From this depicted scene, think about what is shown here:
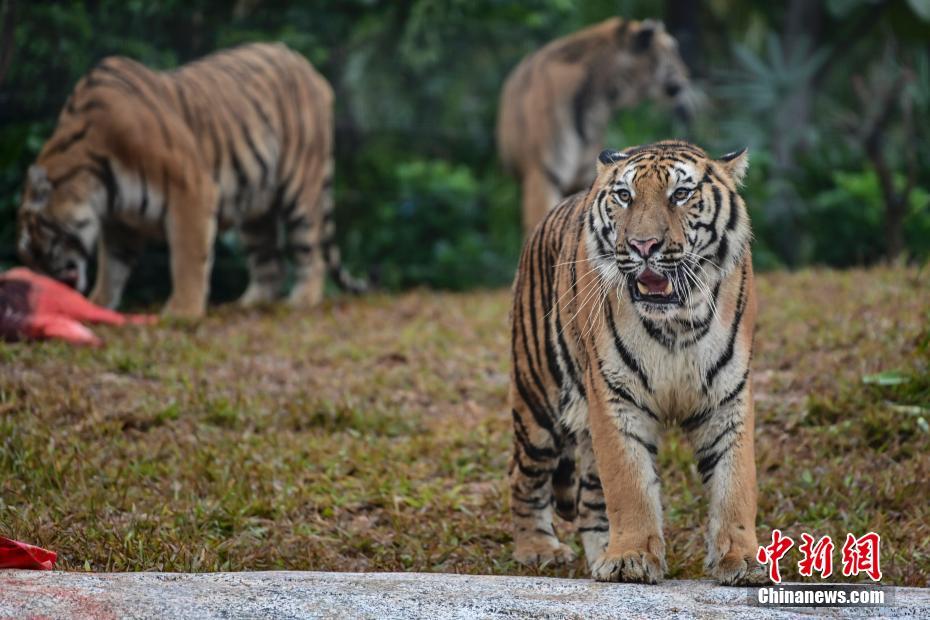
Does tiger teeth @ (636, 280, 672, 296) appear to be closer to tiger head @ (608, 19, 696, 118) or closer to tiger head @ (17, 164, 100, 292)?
tiger head @ (17, 164, 100, 292)

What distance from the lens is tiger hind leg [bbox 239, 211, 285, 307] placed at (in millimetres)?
9250

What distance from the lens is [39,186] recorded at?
25.1 feet

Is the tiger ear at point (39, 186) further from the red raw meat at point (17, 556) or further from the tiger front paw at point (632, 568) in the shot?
the tiger front paw at point (632, 568)

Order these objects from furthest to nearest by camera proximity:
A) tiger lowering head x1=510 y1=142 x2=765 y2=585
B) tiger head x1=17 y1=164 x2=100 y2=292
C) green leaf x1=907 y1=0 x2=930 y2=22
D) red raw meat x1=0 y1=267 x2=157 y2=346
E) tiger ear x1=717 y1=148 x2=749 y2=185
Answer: green leaf x1=907 y1=0 x2=930 y2=22, tiger head x1=17 y1=164 x2=100 y2=292, red raw meat x1=0 y1=267 x2=157 y2=346, tiger ear x1=717 y1=148 x2=749 y2=185, tiger lowering head x1=510 y1=142 x2=765 y2=585

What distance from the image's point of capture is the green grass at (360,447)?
174 inches

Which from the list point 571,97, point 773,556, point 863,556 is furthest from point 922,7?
point 773,556

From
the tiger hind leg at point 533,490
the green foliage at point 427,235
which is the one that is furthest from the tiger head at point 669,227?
the green foliage at point 427,235

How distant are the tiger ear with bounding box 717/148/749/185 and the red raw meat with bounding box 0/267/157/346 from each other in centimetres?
420

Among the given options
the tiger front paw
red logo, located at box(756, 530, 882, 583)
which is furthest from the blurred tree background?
the tiger front paw

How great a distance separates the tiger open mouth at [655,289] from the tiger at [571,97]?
6.08 m

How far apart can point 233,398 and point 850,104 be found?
10.7 metres

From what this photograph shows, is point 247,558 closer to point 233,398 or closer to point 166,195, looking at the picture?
point 233,398

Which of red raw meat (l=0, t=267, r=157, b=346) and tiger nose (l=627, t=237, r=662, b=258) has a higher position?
tiger nose (l=627, t=237, r=662, b=258)

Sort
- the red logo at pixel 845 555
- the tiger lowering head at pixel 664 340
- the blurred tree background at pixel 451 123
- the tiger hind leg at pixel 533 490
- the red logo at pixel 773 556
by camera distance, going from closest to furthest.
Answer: the red logo at pixel 773 556 < the tiger lowering head at pixel 664 340 < the red logo at pixel 845 555 < the tiger hind leg at pixel 533 490 < the blurred tree background at pixel 451 123
